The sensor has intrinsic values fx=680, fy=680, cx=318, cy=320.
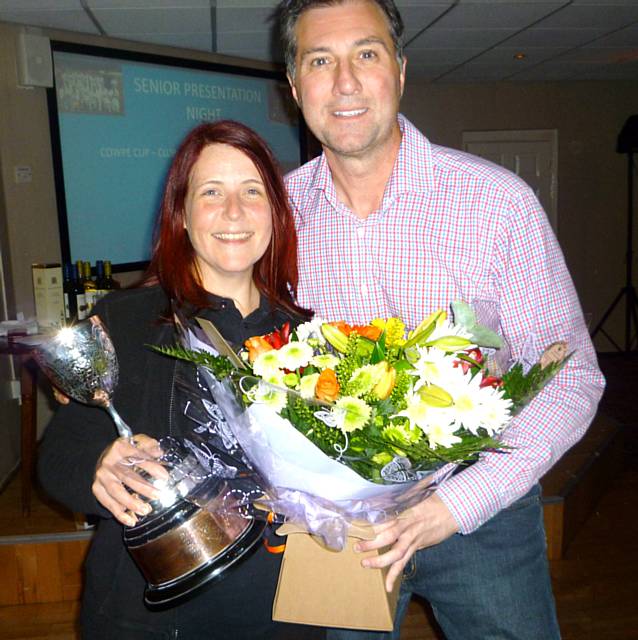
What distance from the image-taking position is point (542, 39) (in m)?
5.31

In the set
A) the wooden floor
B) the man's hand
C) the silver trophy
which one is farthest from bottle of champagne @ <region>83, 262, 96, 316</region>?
the man's hand

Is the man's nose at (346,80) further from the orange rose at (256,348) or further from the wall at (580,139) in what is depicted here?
the wall at (580,139)

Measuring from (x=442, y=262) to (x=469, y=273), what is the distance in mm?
66

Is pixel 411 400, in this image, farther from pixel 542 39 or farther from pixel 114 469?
pixel 542 39

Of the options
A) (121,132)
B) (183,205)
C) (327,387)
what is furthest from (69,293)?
(327,387)

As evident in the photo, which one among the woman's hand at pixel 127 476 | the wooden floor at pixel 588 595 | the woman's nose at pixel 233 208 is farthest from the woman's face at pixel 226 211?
the wooden floor at pixel 588 595

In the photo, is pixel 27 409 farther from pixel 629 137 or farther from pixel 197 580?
pixel 629 137

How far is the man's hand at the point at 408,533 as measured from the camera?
1093 millimetres

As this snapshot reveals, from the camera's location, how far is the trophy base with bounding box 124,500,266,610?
3.70ft

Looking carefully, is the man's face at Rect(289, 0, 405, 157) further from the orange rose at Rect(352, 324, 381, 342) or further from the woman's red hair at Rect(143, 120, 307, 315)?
the orange rose at Rect(352, 324, 381, 342)

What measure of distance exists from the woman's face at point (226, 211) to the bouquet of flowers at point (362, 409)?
41 centimetres

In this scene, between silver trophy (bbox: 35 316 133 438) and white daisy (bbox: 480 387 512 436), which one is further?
silver trophy (bbox: 35 316 133 438)

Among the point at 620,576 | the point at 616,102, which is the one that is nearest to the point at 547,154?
the point at 616,102

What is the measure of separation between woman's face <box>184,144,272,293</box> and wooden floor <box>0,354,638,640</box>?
207cm
